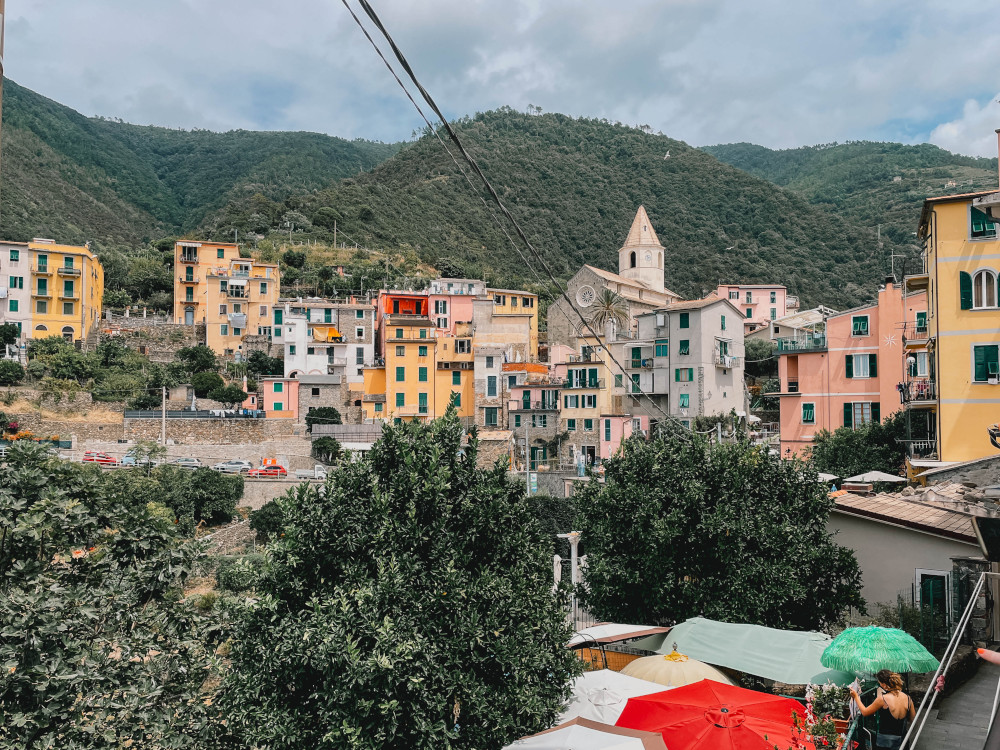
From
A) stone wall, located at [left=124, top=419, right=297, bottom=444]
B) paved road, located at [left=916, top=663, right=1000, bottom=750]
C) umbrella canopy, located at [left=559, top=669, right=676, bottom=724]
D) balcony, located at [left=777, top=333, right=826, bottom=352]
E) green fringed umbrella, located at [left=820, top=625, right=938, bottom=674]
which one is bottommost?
umbrella canopy, located at [left=559, top=669, right=676, bottom=724]

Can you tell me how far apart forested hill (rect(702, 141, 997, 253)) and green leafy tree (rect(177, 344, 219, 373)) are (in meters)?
91.1

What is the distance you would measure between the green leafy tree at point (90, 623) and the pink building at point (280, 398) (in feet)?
154

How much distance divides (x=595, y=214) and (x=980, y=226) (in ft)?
362

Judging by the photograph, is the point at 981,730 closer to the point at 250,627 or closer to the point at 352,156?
the point at 250,627

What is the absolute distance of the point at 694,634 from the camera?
44.4ft

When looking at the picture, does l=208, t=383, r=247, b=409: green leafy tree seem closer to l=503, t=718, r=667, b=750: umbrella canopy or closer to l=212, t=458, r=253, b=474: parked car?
l=212, t=458, r=253, b=474: parked car

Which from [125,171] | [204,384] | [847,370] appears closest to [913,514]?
[847,370]

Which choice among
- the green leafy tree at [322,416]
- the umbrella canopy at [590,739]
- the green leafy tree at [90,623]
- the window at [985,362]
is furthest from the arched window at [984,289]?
the green leafy tree at [322,416]

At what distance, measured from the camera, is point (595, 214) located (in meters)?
133

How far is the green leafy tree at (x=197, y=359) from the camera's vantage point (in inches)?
2430

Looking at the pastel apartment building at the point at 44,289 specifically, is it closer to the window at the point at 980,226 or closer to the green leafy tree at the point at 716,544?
the green leafy tree at the point at 716,544

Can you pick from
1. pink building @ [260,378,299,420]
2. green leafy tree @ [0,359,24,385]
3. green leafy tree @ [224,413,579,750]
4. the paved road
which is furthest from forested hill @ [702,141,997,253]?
green leafy tree @ [224,413,579,750]

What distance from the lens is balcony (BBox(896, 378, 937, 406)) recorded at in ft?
86.9

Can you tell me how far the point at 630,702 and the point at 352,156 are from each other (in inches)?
7518
